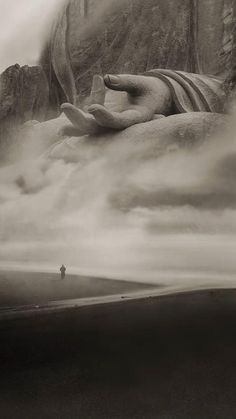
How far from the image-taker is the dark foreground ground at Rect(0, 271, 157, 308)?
7.88 feet

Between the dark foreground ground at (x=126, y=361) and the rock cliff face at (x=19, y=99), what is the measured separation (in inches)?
84.1

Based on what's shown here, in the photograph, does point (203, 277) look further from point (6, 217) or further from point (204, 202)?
point (6, 217)

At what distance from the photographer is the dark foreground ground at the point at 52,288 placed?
7.88 ft

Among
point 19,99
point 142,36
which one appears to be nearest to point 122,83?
point 142,36

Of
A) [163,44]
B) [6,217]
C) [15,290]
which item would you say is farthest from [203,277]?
[163,44]

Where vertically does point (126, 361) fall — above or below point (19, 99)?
below

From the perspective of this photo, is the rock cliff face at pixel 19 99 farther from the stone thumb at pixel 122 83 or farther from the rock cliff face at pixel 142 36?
the stone thumb at pixel 122 83

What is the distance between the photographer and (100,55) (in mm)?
4617

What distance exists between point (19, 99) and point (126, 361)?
2984 millimetres

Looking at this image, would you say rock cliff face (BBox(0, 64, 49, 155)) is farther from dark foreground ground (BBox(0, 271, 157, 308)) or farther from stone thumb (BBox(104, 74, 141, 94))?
dark foreground ground (BBox(0, 271, 157, 308))

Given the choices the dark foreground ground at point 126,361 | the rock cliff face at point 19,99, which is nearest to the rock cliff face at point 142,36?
the rock cliff face at point 19,99

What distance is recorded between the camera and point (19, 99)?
4410 millimetres

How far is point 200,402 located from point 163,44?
3266mm

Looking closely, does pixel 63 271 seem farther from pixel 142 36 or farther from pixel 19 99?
pixel 142 36
